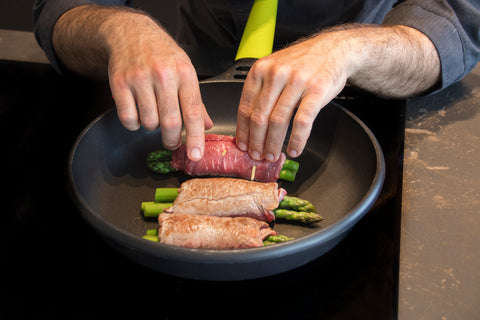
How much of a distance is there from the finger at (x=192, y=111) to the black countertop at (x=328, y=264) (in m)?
0.47

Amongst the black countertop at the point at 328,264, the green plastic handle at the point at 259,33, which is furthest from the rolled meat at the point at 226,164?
the green plastic handle at the point at 259,33

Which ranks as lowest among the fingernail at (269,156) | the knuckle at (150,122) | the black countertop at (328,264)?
the black countertop at (328,264)

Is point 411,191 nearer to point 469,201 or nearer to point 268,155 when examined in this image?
point 469,201

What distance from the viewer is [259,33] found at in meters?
1.87

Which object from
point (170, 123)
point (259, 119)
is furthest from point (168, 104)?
point (259, 119)

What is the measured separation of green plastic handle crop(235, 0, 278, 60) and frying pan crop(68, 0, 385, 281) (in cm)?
8

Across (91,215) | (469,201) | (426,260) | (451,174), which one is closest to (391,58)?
(451,174)

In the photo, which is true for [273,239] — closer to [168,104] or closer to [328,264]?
[328,264]

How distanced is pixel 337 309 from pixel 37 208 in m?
1.22

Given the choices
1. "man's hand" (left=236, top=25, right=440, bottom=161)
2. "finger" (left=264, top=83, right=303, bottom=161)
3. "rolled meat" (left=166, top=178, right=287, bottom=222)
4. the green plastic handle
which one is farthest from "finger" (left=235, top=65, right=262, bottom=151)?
the green plastic handle

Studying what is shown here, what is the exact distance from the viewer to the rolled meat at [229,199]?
54.6 inches

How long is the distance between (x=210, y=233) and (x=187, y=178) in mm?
379

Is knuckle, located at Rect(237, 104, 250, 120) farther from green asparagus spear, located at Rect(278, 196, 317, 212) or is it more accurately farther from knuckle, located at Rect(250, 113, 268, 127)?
green asparagus spear, located at Rect(278, 196, 317, 212)

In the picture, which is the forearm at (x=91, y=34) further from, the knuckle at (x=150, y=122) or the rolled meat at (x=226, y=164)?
the rolled meat at (x=226, y=164)
